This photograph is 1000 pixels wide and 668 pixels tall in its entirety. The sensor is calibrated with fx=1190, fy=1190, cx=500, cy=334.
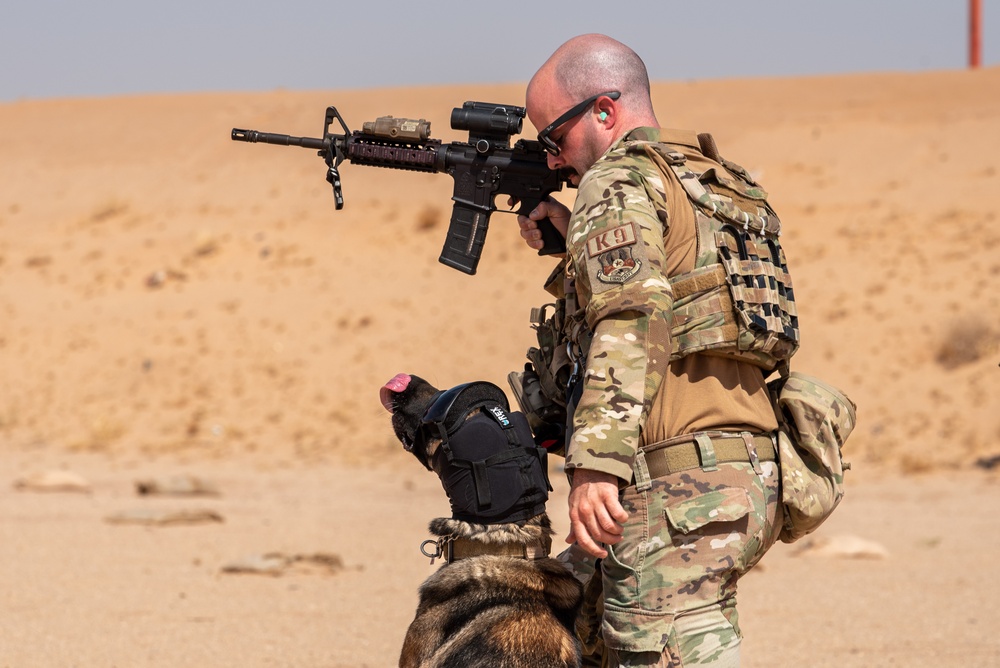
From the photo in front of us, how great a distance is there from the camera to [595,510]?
2.92m

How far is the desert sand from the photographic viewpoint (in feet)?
25.4

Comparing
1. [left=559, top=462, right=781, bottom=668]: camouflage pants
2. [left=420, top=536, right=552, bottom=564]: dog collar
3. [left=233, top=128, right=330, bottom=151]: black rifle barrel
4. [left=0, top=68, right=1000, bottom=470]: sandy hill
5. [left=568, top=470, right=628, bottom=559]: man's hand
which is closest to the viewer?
[left=568, top=470, right=628, bottom=559]: man's hand

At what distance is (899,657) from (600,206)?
459 centimetres

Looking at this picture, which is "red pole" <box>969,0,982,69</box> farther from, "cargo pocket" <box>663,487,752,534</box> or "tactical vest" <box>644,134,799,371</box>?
"cargo pocket" <box>663,487,752,534</box>

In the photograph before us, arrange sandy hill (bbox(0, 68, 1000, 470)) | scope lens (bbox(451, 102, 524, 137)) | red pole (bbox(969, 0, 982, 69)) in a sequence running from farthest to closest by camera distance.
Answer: red pole (bbox(969, 0, 982, 69)), sandy hill (bbox(0, 68, 1000, 470)), scope lens (bbox(451, 102, 524, 137))

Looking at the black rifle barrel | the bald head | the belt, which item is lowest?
the belt

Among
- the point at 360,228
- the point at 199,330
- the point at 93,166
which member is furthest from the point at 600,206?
the point at 93,166

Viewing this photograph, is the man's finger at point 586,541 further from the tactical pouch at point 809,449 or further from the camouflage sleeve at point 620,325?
the tactical pouch at point 809,449

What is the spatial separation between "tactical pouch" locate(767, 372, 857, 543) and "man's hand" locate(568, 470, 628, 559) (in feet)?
2.13

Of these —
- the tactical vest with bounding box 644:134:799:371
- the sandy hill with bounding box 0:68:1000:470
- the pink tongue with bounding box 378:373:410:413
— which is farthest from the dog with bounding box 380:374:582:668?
the sandy hill with bounding box 0:68:1000:470

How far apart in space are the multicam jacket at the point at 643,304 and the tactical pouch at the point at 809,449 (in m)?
0.12

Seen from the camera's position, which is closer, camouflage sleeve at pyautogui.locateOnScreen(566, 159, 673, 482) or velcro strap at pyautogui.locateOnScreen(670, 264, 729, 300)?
camouflage sleeve at pyautogui.locateOnScreen(566, 159, 673, 482)

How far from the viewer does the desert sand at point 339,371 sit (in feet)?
25.4

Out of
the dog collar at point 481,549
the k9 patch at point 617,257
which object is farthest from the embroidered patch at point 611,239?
the dog collar at point 481,549
